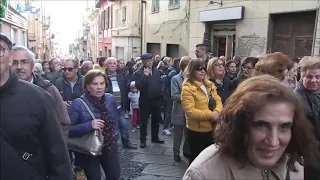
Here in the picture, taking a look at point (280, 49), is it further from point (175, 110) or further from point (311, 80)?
point (311, 80)

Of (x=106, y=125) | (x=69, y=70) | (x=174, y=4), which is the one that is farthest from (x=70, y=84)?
(x=174, y=4)

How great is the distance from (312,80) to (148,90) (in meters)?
3.85

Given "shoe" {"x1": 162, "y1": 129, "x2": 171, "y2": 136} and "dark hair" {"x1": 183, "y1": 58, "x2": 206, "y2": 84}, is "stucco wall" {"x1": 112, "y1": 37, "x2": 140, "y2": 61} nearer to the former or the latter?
"shoe" {"x1": 162, "y1": 129, "x2": 171, "y2": 136}

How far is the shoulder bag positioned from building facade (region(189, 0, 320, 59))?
6921 mm

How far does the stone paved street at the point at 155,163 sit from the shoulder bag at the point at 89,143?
65.8 inches

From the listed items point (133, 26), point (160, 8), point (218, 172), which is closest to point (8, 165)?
point (218, 172)

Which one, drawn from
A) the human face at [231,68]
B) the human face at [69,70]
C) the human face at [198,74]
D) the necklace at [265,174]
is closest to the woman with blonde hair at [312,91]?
the necklace at [265,174]

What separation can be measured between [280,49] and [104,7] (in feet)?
83.7

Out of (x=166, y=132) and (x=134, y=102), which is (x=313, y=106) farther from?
(x=134, y=102)

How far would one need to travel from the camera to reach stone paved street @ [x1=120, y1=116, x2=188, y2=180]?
16.6 ft

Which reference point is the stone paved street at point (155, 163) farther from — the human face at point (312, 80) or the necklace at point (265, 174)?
the necklace at point (265, 174)

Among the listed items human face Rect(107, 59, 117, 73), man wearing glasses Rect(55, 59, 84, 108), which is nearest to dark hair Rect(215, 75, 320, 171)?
man wearing glasses Rect(55, 59, 84, 108)

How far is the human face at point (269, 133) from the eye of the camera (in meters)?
1.42

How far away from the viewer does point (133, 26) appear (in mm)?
21359
